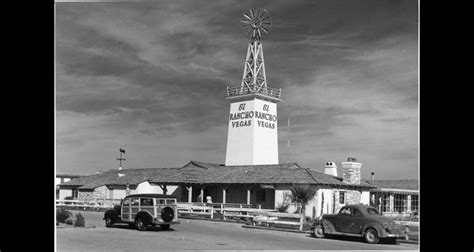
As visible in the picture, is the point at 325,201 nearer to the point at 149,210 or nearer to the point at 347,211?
the point at 347,211

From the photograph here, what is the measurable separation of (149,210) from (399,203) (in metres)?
13.8

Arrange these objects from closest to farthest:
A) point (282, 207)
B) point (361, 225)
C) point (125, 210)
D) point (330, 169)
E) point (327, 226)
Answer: point (361, 225) → point (327, 226) → point (125, 210) → point (282, 207) → point (330, 169)

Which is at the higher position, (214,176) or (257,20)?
(257,20)

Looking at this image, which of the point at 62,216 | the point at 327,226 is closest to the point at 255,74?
the point at 62,216

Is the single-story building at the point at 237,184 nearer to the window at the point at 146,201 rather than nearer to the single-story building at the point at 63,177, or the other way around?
the single-story building at the point at 63,177

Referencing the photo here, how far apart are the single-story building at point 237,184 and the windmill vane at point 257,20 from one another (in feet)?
21.2

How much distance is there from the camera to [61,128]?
21.8 m

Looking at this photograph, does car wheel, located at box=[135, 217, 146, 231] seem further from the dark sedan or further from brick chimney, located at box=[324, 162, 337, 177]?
brick chimney, located at box=[324, 162, 337, 177]

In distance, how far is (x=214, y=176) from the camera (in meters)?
27.3

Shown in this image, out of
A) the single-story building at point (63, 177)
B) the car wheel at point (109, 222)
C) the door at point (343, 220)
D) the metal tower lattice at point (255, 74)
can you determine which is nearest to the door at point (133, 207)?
the car wheel at point (109, 222)
